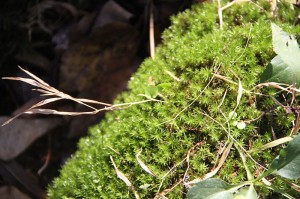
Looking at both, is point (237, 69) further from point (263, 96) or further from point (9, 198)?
point (9, 198)

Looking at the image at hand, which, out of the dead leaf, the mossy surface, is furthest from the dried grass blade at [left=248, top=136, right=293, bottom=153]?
the dead leaf

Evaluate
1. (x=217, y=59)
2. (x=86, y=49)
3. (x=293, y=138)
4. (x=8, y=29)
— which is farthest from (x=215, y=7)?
(x=8, y=29)

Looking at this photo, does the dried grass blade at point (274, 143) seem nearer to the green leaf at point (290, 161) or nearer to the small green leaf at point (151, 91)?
the green leaf at point (290, 161)

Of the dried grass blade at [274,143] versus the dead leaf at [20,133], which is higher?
the dried grass blade at [274,143]

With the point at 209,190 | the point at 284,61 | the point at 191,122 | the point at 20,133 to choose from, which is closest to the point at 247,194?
the point at 209,190

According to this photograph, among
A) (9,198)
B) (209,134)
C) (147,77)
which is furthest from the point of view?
(9,198)

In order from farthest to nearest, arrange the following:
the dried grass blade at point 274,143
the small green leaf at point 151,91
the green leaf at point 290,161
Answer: the small green leaf at point 151,91, the dried grass blade at point 274,143, the green leaf at point 290,161

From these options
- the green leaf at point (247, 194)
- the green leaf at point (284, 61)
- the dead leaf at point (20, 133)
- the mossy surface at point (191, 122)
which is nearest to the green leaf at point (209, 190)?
the green leaf at point (247, 194)

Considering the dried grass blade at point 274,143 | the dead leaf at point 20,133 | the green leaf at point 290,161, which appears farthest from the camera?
the dead leaf at point 20,133

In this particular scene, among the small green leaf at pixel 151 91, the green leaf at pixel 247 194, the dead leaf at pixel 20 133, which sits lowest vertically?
the dead leaf at pixel 20 133
